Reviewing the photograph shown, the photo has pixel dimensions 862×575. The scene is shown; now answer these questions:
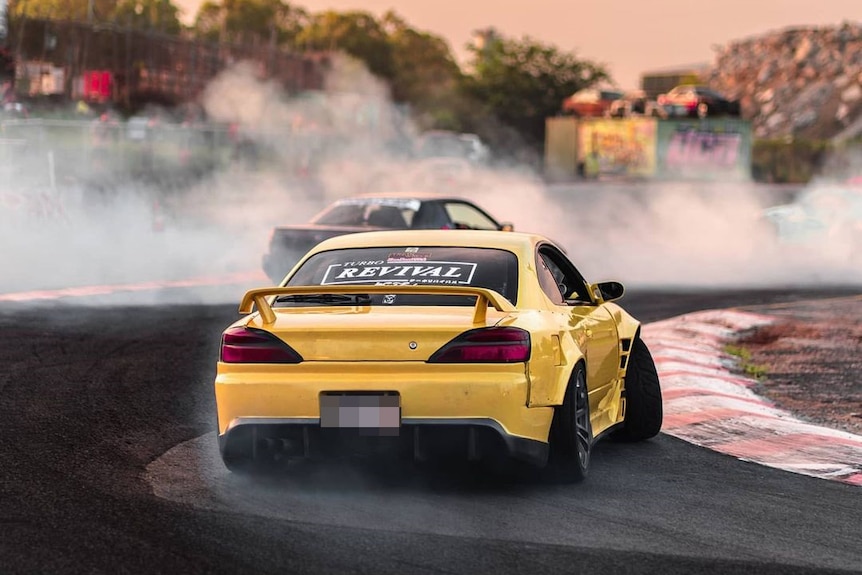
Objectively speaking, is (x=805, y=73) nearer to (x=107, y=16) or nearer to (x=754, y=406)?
(x=107, y=16)

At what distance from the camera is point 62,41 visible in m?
29.0

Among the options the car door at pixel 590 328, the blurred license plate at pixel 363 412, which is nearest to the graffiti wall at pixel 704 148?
the car door at pixel 590 328

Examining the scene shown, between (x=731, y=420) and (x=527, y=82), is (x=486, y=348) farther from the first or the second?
(x=527, y=82)

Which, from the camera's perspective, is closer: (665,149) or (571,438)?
(571,438)

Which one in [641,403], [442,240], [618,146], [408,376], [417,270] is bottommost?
[618,146]

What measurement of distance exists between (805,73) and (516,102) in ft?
192

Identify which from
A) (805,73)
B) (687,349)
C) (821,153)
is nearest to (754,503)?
(687,349)

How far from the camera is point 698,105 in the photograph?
222ft

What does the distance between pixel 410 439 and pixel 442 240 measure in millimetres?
1469

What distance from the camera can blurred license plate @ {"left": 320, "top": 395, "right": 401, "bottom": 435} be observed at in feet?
20.6

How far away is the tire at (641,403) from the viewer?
8195 mm

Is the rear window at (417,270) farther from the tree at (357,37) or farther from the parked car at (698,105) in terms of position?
the tree at (357,37)

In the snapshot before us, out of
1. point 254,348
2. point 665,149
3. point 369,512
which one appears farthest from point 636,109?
point 369,512

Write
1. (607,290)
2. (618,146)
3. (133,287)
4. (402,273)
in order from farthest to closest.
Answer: (618,146) < (133,287) < (607,290) < (402,273)
